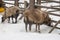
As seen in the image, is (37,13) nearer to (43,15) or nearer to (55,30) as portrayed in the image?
(43,15)

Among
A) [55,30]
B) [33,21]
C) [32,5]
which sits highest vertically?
[32,5]

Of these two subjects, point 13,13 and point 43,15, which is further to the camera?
point 13,13

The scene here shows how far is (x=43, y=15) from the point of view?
19.6 ft

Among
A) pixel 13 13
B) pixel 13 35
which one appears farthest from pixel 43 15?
pixel 13 13

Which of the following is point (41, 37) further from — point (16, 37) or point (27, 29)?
point (27, 29)

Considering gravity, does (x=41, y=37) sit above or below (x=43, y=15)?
below

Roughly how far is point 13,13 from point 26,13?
6.63 feet

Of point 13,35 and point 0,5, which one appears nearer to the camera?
point 13,35

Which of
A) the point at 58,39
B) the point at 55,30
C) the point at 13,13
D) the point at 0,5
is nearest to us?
the point at 58,39

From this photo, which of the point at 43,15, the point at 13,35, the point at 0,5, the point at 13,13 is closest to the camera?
the point at 13,35

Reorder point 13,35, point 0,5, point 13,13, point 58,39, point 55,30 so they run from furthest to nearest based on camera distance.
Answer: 1. point 0,5
2. point 13,13
3. point 55,30
4. point 13,35
5. point 58,39

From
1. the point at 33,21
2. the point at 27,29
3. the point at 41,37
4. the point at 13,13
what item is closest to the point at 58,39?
the point at 41,37

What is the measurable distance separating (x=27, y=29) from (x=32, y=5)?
92cm

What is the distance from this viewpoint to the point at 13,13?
781 cm
